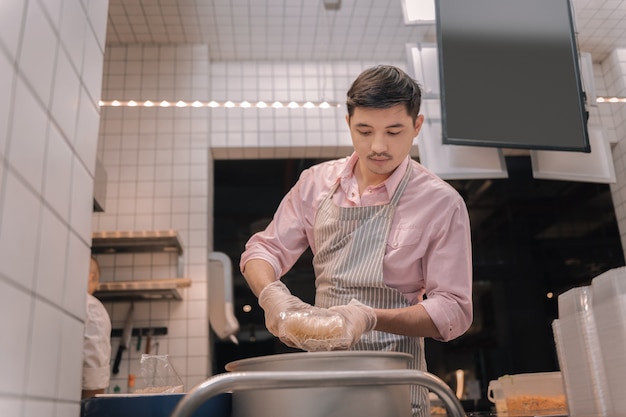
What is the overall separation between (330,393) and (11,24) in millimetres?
604

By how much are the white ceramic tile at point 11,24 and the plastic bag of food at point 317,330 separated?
58 cm

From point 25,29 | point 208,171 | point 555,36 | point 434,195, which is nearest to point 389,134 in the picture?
point 434,195

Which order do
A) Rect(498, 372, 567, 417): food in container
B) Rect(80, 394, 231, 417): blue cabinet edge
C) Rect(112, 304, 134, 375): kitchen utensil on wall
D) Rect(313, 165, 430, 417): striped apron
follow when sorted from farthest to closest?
Rect(112, 304, 134, 375): kitchen utensil on wall, Rect(498, 372, 567, 417): food in container, Rect(313, 165, 430, 417): striped apron, Rect(80, 394, 231, 417): blue cabinet edge

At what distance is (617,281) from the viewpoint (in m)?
1.18

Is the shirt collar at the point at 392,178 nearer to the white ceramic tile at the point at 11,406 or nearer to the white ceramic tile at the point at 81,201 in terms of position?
the white ceramic tile at the point at 81,201

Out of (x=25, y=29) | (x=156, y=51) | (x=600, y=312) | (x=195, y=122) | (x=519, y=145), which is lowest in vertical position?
(x=600, y=312)

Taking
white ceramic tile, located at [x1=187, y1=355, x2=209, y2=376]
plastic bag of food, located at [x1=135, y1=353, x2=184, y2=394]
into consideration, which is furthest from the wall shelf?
plastic bag of food, located at [x1=135, y1=353, x2=184, y2=394]

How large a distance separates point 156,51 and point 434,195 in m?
3.24

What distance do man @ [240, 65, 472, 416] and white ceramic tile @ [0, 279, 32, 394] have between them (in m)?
0.62

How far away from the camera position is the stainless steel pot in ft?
2.87

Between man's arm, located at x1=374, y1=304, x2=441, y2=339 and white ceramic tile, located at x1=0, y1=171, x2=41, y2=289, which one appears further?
man's arm, located at x1=374, y1=304, x2=441, y2=339

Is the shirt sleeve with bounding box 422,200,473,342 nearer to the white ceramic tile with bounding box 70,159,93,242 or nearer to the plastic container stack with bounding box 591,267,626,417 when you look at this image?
the plastic container stack with bounding box 591,267,626,417

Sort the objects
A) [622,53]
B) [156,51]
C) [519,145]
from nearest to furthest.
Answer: [519,145] → [622,53] → [156,51]

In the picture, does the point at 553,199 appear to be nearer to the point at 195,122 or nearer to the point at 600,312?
the point at 195,122
